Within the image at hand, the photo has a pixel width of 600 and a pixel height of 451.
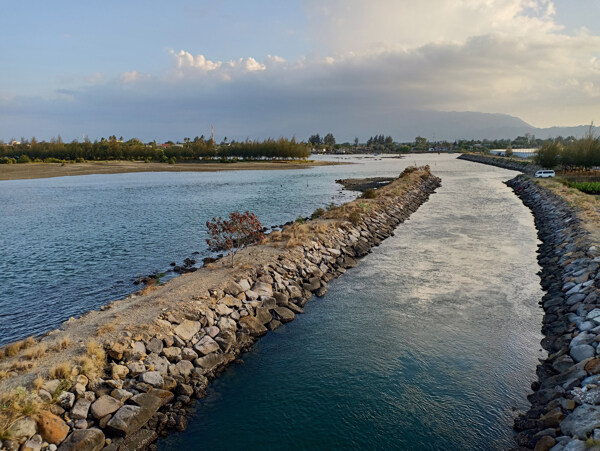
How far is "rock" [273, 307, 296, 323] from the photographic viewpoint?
1530 cm

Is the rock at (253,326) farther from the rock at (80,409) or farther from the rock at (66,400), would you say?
the rock at (66,400)

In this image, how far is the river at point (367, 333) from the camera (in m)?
9.55

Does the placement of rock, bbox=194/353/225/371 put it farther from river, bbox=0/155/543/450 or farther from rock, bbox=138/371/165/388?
rock, bbox=138/371/165/388

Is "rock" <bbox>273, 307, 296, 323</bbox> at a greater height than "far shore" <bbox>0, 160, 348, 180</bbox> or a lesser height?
lesser

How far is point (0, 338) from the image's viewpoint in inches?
518

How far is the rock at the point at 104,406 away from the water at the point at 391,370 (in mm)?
1382

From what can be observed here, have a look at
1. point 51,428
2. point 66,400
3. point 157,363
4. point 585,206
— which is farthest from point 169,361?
point 585,206

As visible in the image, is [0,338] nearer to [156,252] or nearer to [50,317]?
[50,317]

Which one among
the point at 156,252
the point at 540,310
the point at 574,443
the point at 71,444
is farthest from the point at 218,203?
the point at 574,443

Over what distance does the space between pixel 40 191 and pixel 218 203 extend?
31.2 m

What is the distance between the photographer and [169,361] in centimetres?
1120

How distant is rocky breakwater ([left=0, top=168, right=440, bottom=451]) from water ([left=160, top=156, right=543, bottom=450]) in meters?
0.61

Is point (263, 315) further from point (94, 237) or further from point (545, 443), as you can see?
point (94, 237)

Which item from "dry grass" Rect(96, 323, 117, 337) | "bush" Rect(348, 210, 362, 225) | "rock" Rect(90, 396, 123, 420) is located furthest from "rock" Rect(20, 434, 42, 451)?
"bush" Rect(348, 210, 362, 225)
